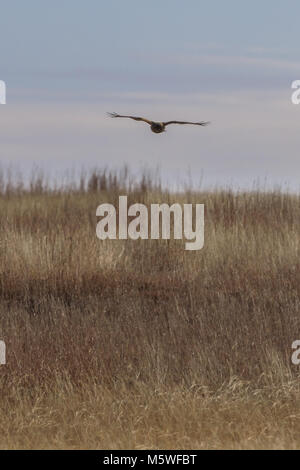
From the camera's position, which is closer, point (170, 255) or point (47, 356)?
point (47, 356)

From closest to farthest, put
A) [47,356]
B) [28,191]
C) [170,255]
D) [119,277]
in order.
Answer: [47,356] → [119,277] → [170,255] → [28,191]

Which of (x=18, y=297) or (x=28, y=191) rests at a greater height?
(x=28, y=191)

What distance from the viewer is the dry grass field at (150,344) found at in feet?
21.0

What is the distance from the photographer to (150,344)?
29.4 feet

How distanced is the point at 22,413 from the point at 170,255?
26.6 ft

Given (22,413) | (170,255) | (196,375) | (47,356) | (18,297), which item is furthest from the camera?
(170,255)

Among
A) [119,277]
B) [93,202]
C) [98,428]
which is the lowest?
[98,428]

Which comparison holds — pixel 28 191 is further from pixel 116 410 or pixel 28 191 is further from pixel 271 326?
pixel 116 410

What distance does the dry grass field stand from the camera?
6.39m

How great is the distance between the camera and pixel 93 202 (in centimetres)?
1966

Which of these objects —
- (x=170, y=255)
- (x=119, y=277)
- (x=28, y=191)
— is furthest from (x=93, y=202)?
(x=119, y=277)

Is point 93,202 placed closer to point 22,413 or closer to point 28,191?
point 28,191

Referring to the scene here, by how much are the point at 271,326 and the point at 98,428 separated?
358cm

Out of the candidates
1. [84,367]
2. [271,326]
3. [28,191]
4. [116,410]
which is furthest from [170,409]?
[28,191]
